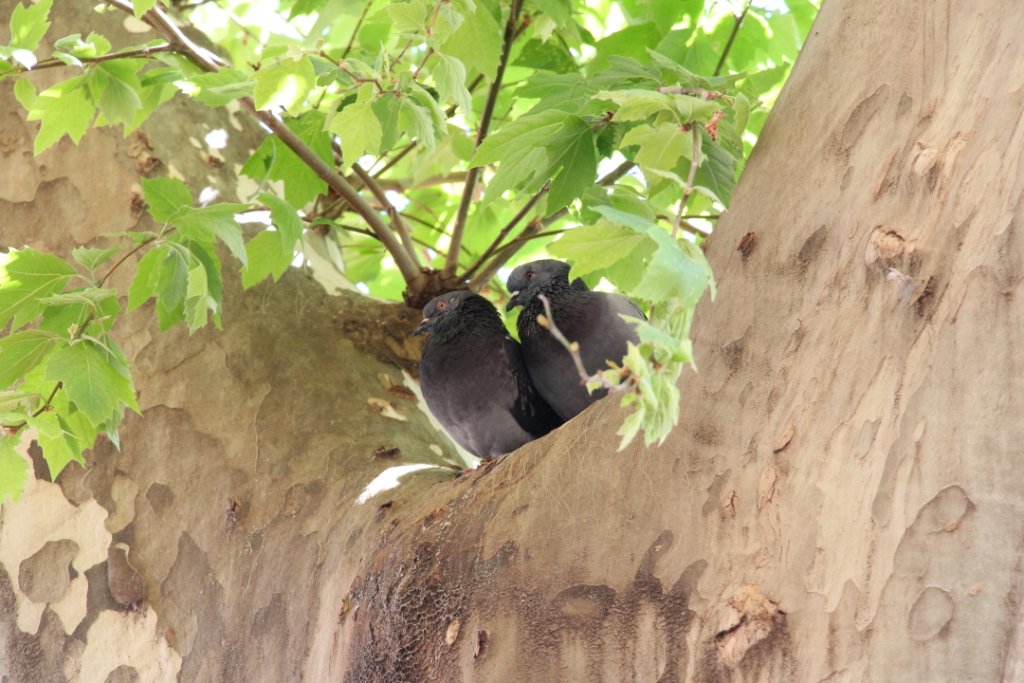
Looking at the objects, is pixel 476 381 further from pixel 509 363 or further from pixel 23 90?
pixel 23 90

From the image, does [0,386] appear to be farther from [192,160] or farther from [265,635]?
[192,160]

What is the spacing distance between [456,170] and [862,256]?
3052 mm

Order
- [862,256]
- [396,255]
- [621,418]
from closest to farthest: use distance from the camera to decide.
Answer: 1. [862,256]
2. [621,418]
3. [396,255]

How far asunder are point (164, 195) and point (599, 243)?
113cm

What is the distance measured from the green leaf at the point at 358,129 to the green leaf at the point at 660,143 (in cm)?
64

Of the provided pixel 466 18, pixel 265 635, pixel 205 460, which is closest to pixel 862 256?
pixel 466 18

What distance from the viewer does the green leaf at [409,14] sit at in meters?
2.00

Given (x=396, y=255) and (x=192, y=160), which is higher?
(x=192, y=160)

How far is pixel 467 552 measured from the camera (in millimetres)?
1728

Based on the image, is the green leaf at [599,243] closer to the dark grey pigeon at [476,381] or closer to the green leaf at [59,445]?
the green leaf at [59,445]

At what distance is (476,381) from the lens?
9.80 ft

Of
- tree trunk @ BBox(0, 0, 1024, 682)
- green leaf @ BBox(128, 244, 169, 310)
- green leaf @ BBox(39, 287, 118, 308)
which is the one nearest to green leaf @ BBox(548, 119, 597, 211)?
tree trunk @ BBox(0, 0, 1024, 682)

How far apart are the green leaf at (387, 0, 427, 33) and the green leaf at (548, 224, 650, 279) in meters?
0.70

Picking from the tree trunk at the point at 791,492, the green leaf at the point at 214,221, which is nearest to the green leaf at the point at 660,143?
the tree trunk at the point at 791,492
